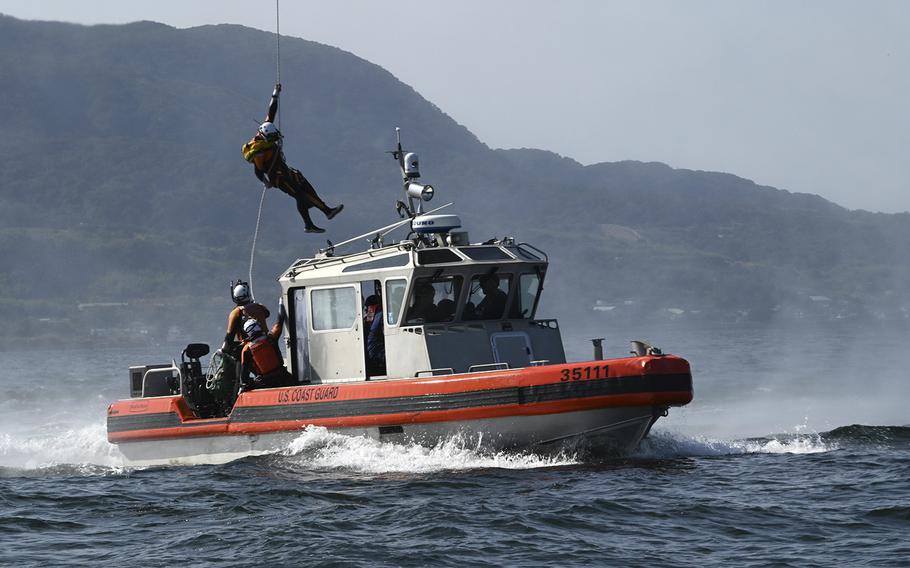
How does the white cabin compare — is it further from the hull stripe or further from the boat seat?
the boat seat

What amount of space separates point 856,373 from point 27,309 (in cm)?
13705

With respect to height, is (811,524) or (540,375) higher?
(540,375)

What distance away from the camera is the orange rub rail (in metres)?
14.8

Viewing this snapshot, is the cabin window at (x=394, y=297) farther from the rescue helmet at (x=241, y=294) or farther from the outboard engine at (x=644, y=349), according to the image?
the outboard engine at (x=644, y=349)

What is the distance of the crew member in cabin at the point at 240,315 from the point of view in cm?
1762

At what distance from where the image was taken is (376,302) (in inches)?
655

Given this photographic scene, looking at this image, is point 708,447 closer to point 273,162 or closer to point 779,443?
point 779,443

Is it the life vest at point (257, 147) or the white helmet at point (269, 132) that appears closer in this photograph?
the white helmet at point (269, 132)

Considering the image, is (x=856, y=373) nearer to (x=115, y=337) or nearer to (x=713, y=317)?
(x=115, y=337)

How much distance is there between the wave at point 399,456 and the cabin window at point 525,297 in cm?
241

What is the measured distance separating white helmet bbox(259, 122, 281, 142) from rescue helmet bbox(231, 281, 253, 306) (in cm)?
205

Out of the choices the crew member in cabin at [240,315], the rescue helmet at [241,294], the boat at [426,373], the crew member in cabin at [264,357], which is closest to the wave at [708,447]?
the boat at [426,373]

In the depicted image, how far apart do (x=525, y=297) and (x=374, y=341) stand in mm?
2148

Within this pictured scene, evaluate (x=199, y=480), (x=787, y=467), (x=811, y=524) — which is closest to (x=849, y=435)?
(x=787, y=467)
